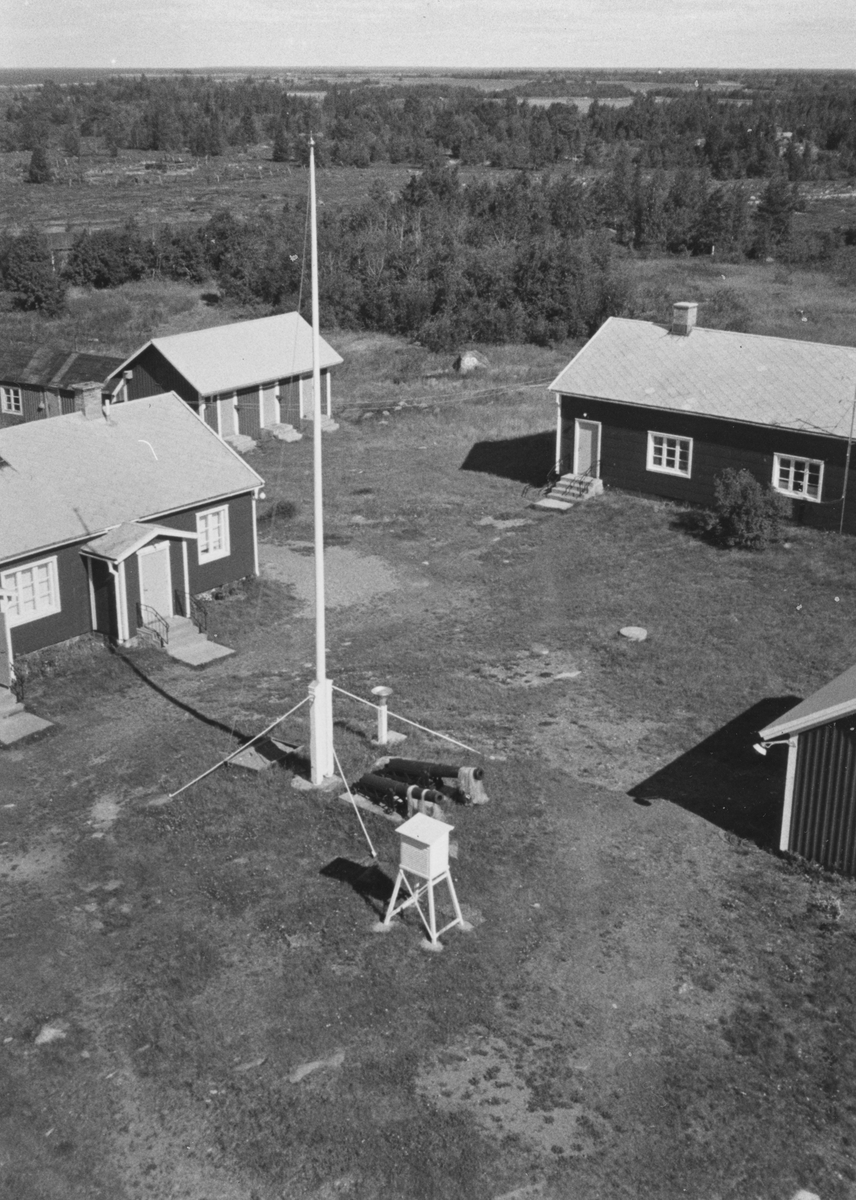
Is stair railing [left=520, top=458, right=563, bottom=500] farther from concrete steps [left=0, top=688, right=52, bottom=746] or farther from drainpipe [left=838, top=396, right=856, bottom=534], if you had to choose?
concrete steps [left=0, top=688, right=52, bottom=746]

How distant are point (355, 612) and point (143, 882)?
10936 mm

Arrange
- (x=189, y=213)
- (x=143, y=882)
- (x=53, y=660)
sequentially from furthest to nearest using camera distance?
(x=189, y=213) < (x=53, y=660) < (x=143, y=882)

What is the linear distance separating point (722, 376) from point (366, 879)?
20.6m

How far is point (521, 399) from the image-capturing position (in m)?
42.9

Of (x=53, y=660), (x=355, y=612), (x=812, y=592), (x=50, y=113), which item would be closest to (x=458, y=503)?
(x=355, y=612)

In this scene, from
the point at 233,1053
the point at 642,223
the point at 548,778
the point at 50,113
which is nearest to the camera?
the point at 233,1053

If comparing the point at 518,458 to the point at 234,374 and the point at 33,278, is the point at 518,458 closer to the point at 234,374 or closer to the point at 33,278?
the point at 234,374

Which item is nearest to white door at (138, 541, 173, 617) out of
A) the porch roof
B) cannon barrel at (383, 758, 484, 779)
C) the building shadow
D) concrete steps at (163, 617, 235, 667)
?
the porch roof

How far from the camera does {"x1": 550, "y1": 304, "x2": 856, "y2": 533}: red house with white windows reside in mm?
29797

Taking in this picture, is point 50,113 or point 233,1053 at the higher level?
point 50,113

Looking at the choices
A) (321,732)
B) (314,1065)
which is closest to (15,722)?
(321,732)

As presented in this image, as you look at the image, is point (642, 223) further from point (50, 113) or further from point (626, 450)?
point (50, 113)

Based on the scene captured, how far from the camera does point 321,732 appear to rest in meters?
18.2

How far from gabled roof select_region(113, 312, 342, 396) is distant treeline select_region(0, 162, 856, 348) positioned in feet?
27.8
